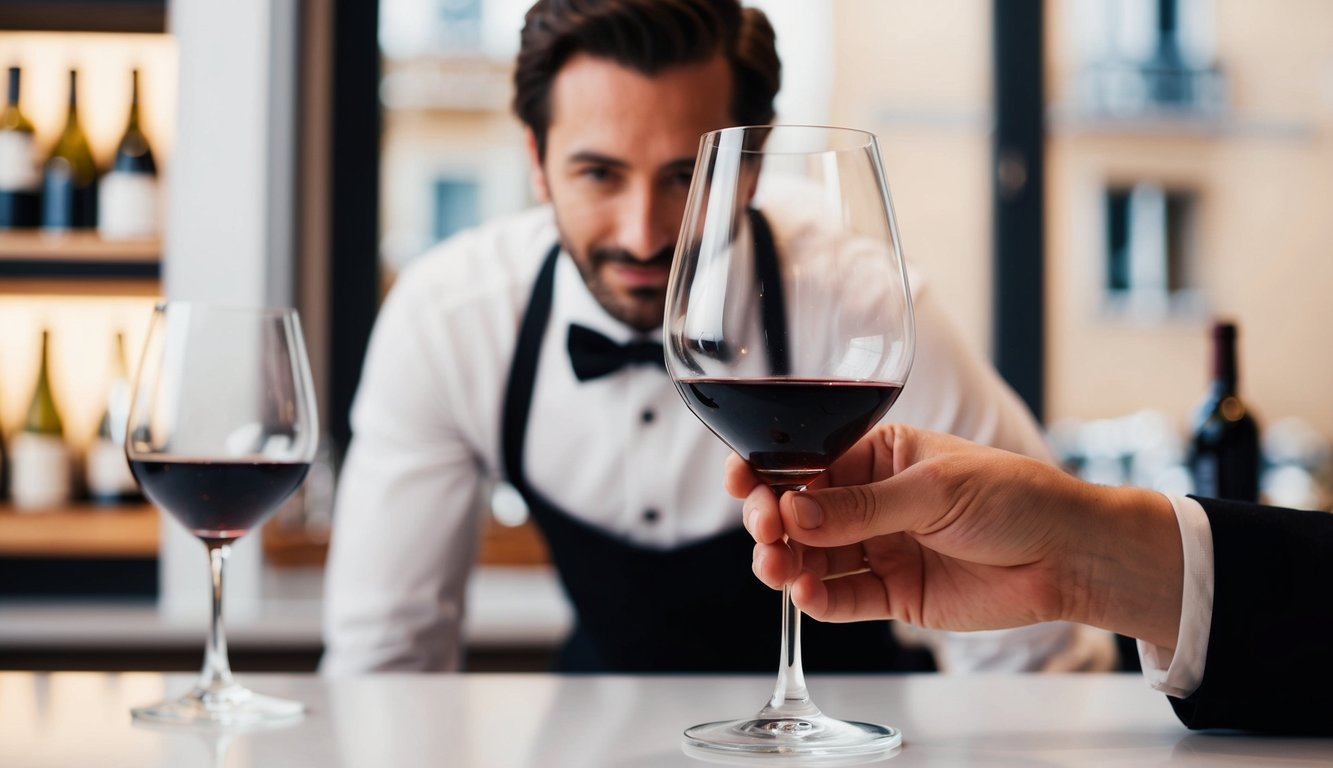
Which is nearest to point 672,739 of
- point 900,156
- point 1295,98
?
point 900,156

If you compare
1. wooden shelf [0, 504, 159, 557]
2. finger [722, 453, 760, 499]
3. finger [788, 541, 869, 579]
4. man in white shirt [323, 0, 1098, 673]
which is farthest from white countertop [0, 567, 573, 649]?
finger [722, 453, 760, 499]

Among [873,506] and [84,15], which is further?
[84,15]

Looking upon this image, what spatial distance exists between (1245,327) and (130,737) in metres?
3.84

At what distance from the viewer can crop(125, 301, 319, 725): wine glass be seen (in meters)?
0.87

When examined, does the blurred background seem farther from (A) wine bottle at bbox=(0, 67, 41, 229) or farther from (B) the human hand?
(B) the human hand

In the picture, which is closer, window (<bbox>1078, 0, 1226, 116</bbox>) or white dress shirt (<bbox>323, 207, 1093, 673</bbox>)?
white dress shirt (<bbox>323, 207, 1093, 673</bbox>)

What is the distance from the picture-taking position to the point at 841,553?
922 millimetres

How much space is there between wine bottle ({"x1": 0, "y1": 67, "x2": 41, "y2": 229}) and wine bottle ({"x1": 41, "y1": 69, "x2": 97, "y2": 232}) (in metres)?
0.02

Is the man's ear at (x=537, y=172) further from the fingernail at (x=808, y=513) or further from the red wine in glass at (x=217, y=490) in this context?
the fingernail at (x=808, y=513)

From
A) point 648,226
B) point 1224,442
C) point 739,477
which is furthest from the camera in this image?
point 1224,442

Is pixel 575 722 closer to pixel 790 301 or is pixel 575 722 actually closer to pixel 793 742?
pixel 793 742

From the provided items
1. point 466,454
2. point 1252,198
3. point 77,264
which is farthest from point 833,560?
point 1252,198

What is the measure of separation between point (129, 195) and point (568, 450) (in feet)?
4.55

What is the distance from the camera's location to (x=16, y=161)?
8.63ft
